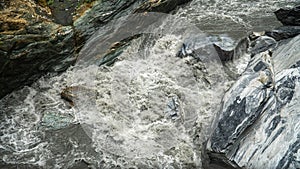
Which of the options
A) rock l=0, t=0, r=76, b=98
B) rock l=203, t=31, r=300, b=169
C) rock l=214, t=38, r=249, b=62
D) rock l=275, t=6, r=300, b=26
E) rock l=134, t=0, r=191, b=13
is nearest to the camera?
rock l=203, t=31, r=300, b=169

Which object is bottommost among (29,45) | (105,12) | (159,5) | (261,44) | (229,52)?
(261,44)

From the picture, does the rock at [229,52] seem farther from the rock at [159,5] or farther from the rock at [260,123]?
the rock at [159,5]

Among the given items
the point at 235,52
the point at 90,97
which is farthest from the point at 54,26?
the point at 235,52

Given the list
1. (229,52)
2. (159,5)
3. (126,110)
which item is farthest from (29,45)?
(229,52)

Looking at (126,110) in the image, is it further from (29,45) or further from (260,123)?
(260,123)

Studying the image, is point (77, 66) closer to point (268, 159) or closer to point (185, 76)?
point (185, 76)

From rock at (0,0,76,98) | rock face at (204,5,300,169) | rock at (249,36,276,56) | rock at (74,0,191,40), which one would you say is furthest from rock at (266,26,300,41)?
rock at (0,0,76,98)

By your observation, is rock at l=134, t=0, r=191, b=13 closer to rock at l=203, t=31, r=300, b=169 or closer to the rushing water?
the rushing water
